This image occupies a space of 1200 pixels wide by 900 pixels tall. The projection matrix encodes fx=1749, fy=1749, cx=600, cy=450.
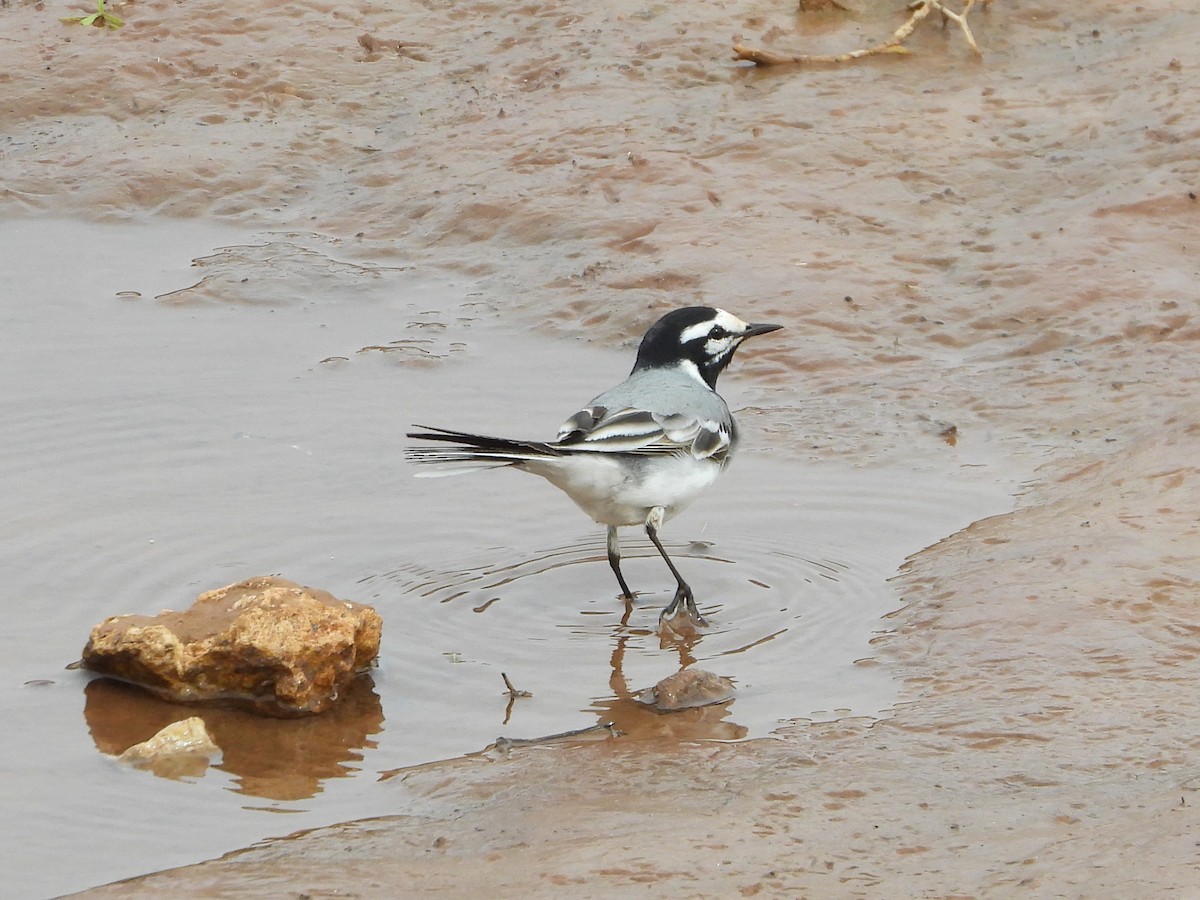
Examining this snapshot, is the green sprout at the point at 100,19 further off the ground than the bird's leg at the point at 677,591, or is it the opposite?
the green sprout at the point at 100,19

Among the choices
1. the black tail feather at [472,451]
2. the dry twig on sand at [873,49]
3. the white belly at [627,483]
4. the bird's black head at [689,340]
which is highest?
the dry twig on sand at [873,49]

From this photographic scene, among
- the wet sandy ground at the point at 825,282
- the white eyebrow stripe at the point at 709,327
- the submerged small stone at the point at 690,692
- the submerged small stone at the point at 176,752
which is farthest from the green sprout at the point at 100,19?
the submerged small stone at the point at 690,692

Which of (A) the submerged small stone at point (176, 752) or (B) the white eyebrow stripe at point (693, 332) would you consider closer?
(A) the submerged small stone at point (176, 752)

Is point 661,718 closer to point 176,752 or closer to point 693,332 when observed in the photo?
point 176,752

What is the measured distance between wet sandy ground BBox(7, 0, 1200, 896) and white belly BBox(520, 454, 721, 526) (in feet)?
3.19

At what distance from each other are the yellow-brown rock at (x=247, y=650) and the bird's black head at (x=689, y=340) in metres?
2.36

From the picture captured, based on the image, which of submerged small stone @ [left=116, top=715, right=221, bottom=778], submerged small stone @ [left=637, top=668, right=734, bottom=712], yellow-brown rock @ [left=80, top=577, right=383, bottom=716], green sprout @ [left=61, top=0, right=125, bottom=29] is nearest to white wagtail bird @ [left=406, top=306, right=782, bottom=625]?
yellow-brown rock @ [left=80, top=577, right=383, bottom=716]

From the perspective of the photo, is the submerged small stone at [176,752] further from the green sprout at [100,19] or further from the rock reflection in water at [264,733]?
the green sprout at [100,19]

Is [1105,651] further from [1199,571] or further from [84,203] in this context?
[84,203]

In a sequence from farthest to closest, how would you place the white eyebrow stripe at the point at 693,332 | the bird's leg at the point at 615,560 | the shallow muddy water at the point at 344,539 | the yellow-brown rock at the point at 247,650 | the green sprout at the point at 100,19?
the green sprout at the point at 100,19, the white eyebrow stripe at the point at 693,332, the bird's leg at the point at 615,560, the yellow-brown rock at the point at 247,650, the shallow muddy water at the point at 344,539

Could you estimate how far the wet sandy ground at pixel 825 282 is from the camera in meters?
5.03

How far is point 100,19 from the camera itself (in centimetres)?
1288

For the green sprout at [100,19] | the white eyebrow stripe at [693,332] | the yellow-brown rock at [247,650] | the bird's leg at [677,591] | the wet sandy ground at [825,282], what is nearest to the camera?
the wet sandy ground at [825,282]

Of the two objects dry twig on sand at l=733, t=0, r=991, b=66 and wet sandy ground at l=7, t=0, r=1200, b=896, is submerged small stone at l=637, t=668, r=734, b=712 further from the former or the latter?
dry twig on sand at l=733, t=0, r=991, b=66
